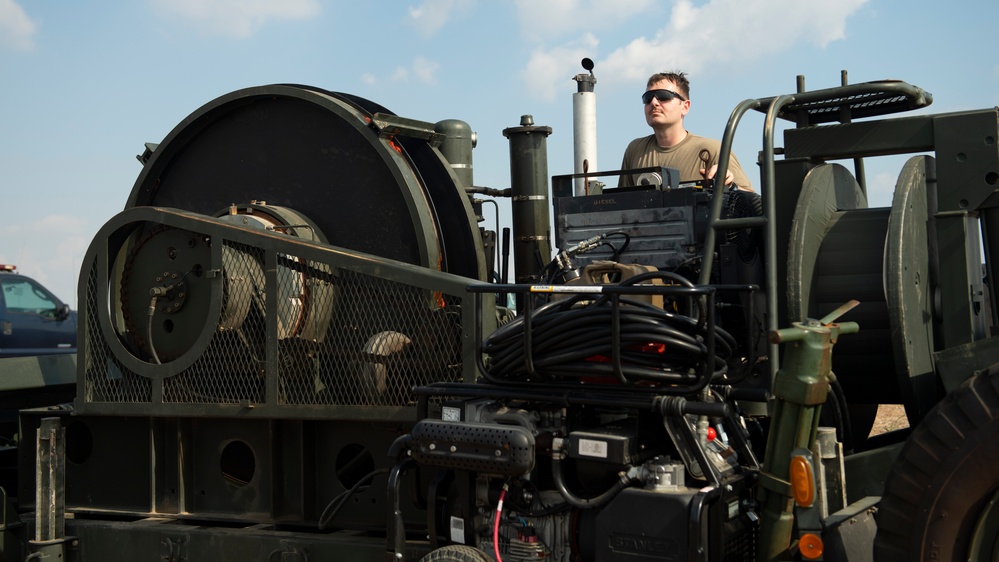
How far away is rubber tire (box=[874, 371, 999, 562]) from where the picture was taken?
3.57m

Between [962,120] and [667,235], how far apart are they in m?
1.47

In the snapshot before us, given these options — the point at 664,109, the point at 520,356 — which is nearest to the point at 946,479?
the point at 520,356

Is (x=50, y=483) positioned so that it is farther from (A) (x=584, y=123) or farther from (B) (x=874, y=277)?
(B) (x=874, y=277)

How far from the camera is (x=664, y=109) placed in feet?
21.7

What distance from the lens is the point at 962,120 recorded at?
4.39 metres

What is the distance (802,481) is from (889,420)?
23.7ft

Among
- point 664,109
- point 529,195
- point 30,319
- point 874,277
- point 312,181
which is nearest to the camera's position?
point 874,277

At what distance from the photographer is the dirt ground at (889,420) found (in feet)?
32.6

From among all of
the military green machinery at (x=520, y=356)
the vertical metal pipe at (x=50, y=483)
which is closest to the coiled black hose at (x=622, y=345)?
the military green machinery at (x=520, y=356)

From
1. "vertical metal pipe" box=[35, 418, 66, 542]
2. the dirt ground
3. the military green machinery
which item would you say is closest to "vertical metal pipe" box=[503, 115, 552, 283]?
the military green machinery

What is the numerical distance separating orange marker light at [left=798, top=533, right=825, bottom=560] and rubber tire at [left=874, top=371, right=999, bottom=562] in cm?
23

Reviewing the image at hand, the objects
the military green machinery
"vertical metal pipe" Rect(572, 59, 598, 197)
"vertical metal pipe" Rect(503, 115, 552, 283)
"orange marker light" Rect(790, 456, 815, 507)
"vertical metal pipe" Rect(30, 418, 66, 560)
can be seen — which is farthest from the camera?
"vertical metal pipe" Rect(572, 59, 598, 197)

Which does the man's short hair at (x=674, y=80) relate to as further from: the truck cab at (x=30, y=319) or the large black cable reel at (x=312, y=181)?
the truck cab at (x=30, y=319)

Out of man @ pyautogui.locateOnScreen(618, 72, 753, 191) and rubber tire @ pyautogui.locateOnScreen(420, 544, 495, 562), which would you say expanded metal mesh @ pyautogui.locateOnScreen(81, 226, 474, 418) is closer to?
rubber tire @ pyautogui.locateOnScreen(420, 544, 495, 562)
